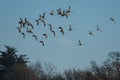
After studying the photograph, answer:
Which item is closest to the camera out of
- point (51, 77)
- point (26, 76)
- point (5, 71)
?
point (26, 76)

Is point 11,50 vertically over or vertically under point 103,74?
over

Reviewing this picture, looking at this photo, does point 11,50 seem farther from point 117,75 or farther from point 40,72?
point 117,75

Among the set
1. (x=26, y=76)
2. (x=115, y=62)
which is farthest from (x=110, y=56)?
(x=26, y=76)

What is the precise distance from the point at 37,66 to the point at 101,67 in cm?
3731

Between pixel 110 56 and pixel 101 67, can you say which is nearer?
pixel 101 67

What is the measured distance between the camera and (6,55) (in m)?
90.2

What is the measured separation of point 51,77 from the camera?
350 feet

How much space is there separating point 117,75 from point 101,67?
743 centimetres

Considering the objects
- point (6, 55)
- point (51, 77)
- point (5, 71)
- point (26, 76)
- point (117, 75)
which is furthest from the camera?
point (51, 77)

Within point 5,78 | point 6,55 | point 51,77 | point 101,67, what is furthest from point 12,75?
point 51,77

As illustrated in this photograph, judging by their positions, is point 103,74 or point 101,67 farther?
point 101,67

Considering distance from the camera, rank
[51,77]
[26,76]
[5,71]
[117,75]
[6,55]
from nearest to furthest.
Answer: [117,75] → [26,76] → [5,71] → [6,55] → [51,77]

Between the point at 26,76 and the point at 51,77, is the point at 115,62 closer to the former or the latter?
the point at 26,76

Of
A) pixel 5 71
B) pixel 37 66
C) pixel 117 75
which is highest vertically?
pixel 37 66
